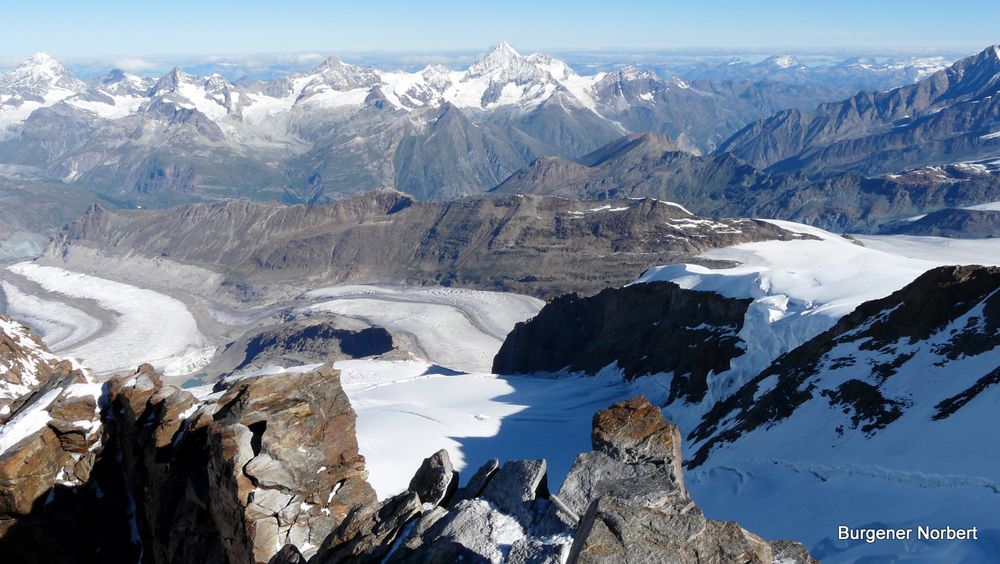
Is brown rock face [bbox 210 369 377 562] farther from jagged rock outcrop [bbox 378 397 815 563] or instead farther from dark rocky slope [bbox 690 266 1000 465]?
dark rocky slope [bbox 690 266 1000 465]

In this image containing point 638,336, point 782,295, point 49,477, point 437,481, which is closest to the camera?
point 437,481

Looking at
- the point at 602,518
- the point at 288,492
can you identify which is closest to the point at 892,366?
the point at 288,492

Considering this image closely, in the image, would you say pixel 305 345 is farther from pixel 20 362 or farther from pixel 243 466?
pixel 243 466

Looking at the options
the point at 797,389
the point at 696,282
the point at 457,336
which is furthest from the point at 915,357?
the point at 457,336

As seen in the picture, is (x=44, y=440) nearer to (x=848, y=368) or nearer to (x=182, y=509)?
(x=182, y=509)

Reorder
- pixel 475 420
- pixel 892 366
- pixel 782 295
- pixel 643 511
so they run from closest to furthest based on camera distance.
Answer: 1. pixel 643 511
2. pixel 892 366
3. pixel 475 420
4. pixel 782 295

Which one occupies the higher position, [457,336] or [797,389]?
[797,389]

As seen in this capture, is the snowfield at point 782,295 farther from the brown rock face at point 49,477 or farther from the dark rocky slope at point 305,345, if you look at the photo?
the dark rocky slope at point 305,345

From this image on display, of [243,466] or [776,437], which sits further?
[776,437]
